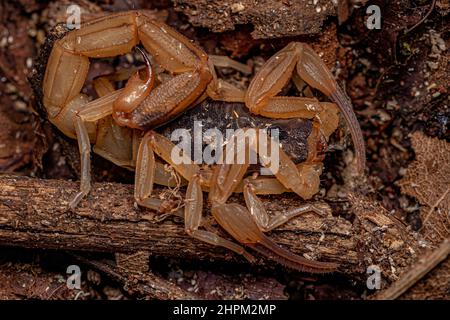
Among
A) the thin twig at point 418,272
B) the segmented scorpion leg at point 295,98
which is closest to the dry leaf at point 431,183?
the segmented scorpion leg at point 295,98

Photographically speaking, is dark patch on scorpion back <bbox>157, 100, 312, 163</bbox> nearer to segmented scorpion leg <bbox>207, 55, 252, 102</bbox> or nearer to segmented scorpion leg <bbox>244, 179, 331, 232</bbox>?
segmented scorpion leg <bbox>207, 55, 252, 102</bbox>

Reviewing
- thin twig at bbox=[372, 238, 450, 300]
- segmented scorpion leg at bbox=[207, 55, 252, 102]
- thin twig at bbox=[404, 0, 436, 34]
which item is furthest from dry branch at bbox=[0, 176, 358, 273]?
thin twig at bbox=[404, 0, 436, 34]

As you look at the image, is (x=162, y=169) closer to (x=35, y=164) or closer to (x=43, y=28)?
(x=35, y=164)

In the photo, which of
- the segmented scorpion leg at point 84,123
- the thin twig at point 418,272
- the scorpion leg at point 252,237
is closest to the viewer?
the thin twig at point 418,272

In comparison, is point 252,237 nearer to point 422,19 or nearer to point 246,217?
point 246,217

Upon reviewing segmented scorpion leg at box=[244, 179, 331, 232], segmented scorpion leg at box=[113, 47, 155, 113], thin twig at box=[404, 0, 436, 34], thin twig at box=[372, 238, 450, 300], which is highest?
thin twig at box=[404, 0, 436, 34]

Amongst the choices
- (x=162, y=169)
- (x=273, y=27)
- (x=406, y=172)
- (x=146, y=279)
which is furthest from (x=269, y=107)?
(x=146, y=279)

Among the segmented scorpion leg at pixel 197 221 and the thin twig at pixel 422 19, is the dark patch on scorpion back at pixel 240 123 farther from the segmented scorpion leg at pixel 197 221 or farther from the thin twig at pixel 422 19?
the thin twig at pixel 422 19

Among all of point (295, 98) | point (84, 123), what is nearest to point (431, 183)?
point (295, 98)
